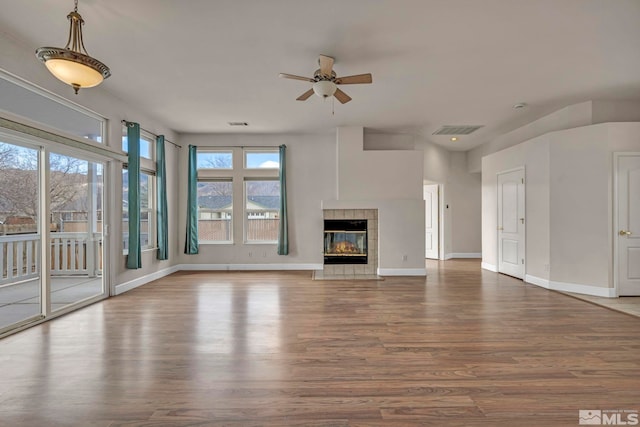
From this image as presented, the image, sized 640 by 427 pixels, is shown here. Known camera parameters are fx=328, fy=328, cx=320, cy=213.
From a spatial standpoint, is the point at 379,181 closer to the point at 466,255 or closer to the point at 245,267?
the point at 245,267

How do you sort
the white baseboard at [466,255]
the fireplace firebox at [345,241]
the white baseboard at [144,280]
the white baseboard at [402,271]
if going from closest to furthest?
the white baseboard at [144,280], the white baseboard at [402,271], the fireplace firebox at [345,241], the white baseboard at [466,255]

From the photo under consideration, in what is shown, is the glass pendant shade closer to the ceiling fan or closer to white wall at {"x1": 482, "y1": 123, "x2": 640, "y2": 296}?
the ceiling fan

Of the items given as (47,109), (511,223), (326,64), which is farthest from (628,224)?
(47,109)

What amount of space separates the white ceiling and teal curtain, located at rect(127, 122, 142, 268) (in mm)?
585

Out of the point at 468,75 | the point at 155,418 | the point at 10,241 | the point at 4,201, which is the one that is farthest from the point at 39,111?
the point at 468,75

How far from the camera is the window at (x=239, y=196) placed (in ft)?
24.1

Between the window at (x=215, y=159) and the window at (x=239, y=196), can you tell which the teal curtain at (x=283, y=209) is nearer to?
the window at (x=239, y=196)

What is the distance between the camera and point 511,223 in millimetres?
6336

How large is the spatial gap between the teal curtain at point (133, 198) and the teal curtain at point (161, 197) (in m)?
0.90

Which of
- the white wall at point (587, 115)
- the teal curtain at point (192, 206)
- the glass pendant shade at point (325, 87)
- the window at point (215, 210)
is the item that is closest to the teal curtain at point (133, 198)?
the teal curtain at point (192, 206)

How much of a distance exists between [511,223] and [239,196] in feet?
18.5

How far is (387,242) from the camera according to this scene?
661cm

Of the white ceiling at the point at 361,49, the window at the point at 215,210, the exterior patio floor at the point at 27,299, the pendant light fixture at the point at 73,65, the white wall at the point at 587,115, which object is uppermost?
the white ceiling at the point at 361,49

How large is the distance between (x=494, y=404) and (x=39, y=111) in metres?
5.13
